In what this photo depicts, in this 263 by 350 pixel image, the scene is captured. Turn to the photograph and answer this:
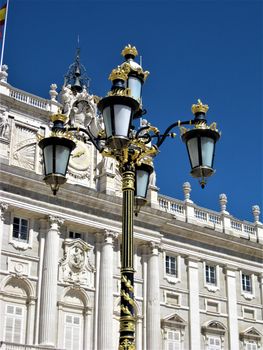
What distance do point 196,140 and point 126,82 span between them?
1.93 metres

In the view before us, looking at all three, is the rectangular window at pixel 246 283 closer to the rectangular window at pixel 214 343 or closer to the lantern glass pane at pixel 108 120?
the rectangular window at pixel 214 343

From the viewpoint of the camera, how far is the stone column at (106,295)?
30016mm

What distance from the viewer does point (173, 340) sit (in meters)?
33.4

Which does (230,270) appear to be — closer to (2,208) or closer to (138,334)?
(138,334)

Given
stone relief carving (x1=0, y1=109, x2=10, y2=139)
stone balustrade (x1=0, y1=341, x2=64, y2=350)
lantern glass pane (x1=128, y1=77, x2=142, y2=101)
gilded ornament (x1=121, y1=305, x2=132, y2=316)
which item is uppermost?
stone relief carving (x1=0, y1=109, x2=10, y2=139)

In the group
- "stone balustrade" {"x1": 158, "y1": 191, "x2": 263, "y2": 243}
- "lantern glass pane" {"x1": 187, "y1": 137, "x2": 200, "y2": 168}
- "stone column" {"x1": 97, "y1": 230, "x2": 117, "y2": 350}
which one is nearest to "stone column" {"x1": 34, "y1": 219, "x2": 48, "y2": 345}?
"stone column" {"x1": 97, "y1": 230, "x2": 117, "y2": 350}

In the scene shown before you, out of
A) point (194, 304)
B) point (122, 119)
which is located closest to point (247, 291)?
point (194, 304)

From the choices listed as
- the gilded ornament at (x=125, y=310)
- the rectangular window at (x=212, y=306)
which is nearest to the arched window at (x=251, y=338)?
the rectangular window at (x=212, y=306)

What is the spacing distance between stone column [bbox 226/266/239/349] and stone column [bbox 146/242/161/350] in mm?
5577

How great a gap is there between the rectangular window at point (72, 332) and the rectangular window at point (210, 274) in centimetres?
936

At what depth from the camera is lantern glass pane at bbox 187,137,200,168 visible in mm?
10883

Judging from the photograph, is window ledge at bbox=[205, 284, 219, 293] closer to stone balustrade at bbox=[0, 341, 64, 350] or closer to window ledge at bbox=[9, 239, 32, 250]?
window ledge at bbox=[9, 239, 32, 250]

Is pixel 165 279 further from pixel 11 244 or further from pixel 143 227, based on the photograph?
pixel 11 244

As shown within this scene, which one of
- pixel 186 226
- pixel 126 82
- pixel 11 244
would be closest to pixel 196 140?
pixel 126 82
